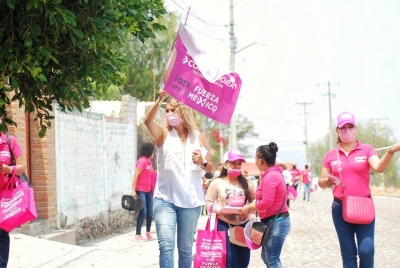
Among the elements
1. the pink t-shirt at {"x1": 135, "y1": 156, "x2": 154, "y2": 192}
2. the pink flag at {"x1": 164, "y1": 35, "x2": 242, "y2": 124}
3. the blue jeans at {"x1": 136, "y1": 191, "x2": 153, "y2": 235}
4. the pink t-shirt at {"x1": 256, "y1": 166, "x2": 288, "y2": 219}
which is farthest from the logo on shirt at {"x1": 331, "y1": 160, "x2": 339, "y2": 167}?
the blue jeans at {"x1": 136, "y1": 191, "x2": 153, "y2": 235}

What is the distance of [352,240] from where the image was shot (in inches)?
302

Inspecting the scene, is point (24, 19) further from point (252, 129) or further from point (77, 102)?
point (252, 129)

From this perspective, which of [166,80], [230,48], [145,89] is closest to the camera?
[166,80]

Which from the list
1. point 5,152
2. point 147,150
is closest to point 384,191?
point 147,150

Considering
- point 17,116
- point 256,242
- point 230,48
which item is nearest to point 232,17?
point 230,48

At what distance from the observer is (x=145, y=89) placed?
43.3 meters

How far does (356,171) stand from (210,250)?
1.93 meters

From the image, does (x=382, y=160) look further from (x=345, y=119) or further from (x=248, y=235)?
(x=248, y=235)

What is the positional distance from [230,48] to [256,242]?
26998 millimetres

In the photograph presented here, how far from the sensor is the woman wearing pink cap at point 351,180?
298 inches

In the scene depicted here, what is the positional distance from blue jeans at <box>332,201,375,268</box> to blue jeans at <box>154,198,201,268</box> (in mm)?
1366

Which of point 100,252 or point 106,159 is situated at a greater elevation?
point 106,159

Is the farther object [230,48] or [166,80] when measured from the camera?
[230,48]

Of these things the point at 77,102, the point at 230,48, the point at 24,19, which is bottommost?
the point at 77,102
